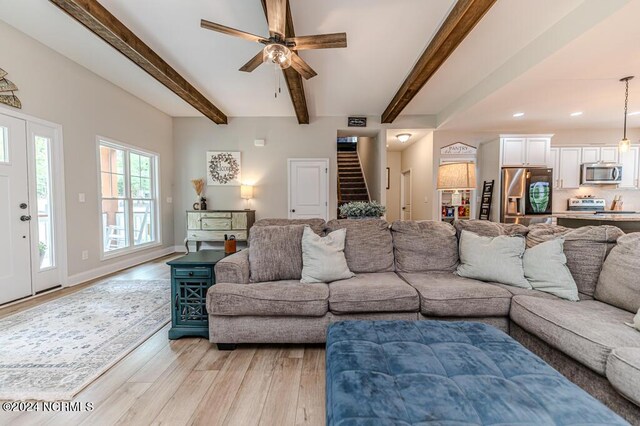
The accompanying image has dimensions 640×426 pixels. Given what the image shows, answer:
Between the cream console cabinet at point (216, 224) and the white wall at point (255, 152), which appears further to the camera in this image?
the white wall at point (255, 152)

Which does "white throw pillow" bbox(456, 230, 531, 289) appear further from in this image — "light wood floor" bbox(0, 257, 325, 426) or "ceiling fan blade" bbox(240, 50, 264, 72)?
"ceiling fan blade" bbox(240, 50, 264, 72)

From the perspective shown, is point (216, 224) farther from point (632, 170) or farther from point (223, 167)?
point (632, 170)

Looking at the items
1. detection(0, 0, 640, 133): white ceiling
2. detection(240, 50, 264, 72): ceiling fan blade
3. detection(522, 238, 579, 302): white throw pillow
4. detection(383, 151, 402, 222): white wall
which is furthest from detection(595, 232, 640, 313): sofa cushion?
detection(383, 151, 402, 222): white wall

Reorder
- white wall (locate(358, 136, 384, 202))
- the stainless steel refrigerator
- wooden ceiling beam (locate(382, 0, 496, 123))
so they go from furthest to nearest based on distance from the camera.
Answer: white wall (locate(358, 136, 384, 202))
the stainless steel refrigerator
wooden ceiling beam (locate(382, 0, 496, 123))

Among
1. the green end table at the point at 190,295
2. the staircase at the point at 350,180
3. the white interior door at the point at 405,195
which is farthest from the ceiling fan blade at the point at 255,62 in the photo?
the white interior door at the point at 405,195

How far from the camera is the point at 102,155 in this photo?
4.09m

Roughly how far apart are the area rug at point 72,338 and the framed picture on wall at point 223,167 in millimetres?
3051

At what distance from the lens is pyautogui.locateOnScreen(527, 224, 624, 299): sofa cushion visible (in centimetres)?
189

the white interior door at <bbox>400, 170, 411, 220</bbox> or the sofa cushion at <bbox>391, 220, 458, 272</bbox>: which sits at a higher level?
the white interior door at <bbox>400, 170, 411, 220</bbox>

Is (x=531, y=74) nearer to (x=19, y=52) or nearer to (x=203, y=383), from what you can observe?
(x=203, y=383)

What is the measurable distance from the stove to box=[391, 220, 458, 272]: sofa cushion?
496cm

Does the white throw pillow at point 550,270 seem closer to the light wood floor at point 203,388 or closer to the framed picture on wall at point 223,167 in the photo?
the light wood floor at point 203,388

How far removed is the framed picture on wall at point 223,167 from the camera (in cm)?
571

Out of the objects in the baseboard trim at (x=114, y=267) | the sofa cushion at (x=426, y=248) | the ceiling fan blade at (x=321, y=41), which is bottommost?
the baseboard trim at (x=114, y=267)
